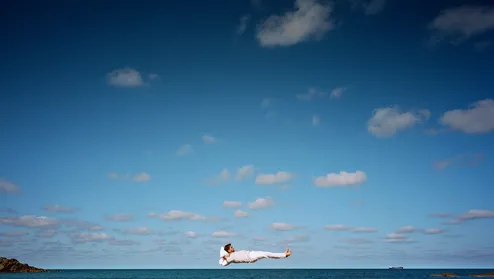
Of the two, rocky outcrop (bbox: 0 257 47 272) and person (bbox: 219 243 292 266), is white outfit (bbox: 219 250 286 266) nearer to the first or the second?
person (bbox: 219 243 292 266)

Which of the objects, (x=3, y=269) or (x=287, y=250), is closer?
(x=287, y=250)

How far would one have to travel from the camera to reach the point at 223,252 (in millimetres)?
9430

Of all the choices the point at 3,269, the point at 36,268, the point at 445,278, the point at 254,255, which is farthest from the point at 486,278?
the point at 36,268

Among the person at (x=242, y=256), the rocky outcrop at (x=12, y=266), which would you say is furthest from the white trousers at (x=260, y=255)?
the rocky outcrop at (x=12, y=266)

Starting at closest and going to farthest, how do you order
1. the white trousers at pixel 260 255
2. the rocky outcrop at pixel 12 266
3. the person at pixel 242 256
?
the white trousers at pixel 260 255
the person at pixel 242 256
the rocky outcrop at pixel 12 266

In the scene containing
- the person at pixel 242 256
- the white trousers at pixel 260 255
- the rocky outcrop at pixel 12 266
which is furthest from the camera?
the rocky outcrop at pixel 12 266

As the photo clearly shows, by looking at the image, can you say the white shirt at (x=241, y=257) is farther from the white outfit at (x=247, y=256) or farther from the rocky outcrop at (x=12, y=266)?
the rocky outcrop at (x=12, y=266)

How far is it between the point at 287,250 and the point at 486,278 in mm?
93851

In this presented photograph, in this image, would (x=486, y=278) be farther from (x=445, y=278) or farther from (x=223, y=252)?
(x=223, y=252)

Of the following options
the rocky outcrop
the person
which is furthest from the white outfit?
the rocky outcrop

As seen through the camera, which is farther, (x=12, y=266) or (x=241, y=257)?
(x=12, y=266)

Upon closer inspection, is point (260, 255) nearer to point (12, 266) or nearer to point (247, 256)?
point (247, 256)

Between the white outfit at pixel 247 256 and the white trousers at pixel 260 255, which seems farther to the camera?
the white outfit at pixel 247 256

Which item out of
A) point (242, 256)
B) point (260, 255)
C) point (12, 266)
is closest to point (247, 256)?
point (242, 256)
